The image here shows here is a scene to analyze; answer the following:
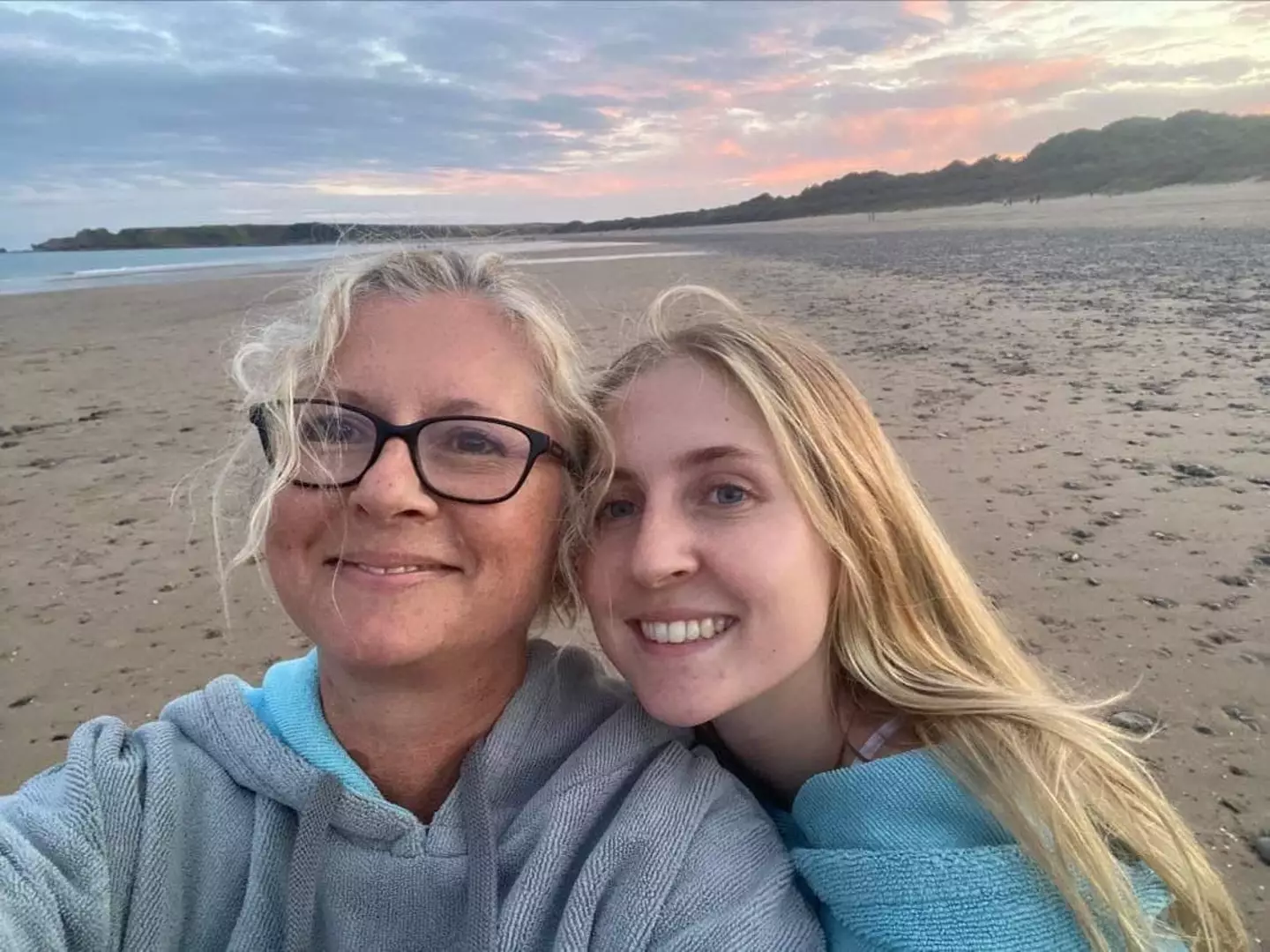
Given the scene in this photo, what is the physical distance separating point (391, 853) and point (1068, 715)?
142cm

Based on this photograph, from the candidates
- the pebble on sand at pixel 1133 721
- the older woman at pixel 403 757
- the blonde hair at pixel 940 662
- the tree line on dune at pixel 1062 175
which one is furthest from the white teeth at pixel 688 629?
the tree line on dune at pixel 1062 175

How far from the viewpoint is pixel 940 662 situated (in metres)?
2.04

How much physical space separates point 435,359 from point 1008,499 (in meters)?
4.78

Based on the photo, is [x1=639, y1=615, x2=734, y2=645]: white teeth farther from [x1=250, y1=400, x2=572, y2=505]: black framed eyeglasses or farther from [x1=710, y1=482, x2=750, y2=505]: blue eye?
[x1=250, y1=400, x2=572, y2=505]: black framed eyeglasses

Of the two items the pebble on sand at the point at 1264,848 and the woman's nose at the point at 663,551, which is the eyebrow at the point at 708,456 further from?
the pebble on sand at the point at 1264,848

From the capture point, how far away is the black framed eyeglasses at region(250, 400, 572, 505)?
170 cm

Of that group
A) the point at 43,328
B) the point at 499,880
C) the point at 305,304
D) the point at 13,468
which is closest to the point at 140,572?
the point at 13,468

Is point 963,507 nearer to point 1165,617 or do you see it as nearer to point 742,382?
point 1165,617

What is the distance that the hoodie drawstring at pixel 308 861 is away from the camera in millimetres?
1575

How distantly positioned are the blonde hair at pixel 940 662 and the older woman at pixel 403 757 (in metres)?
0.33

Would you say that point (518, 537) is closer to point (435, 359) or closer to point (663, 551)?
point (663, 551)

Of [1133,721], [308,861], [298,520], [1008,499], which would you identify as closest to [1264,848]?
[1133,721]

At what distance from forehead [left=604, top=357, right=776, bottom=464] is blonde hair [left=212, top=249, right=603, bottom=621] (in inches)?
3.2

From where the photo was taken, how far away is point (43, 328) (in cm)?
1675
